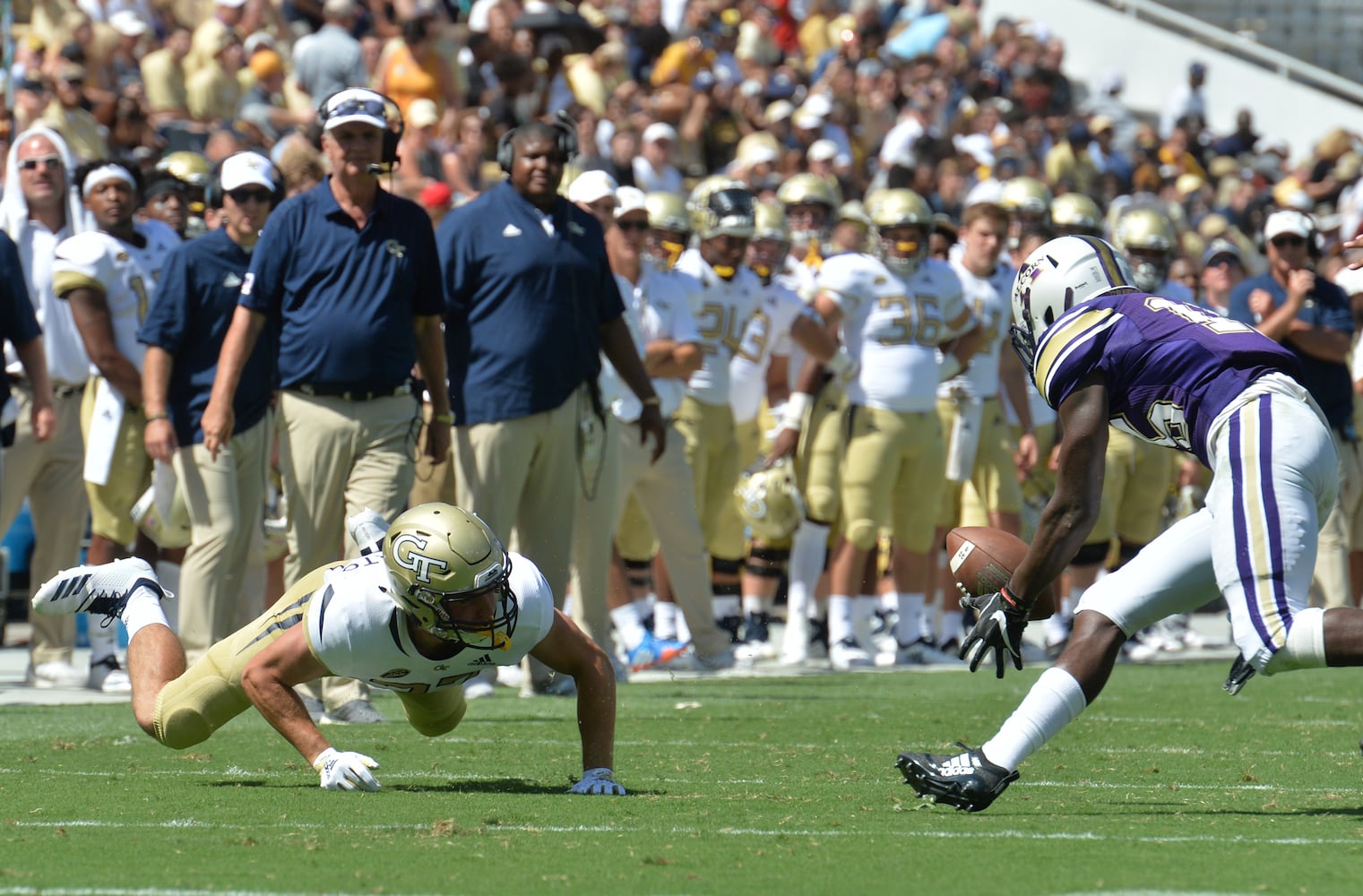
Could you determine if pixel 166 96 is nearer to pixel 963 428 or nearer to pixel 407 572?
pixel 963 428

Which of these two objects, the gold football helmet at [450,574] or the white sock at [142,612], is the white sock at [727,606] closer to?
the white sock at [142,612]

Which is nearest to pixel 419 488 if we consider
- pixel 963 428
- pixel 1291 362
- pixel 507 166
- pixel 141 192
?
pixel 507 166

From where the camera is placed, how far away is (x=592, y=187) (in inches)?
405

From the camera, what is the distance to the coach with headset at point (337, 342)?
311 inches

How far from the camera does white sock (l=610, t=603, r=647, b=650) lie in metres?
10.8

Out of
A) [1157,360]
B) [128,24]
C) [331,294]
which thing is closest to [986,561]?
[1157,360]

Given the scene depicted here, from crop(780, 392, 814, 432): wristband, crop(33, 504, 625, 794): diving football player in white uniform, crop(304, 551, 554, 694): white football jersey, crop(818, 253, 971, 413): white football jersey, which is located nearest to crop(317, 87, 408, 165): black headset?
crop(33, 504, 625, 794): diving football player in white uniform

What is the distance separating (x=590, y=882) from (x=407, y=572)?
1.26 m

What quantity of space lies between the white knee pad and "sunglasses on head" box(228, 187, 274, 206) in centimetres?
508

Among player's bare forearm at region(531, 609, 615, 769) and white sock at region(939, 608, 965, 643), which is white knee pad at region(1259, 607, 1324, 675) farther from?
white sock at region(939, 608, 965, 643)

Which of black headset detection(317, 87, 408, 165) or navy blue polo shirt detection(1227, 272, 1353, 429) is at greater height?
black headset detection(317, 87, 408, 165)

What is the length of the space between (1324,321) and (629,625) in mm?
4051

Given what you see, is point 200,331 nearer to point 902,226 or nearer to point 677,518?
point 677,518

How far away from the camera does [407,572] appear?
5.34 meters
